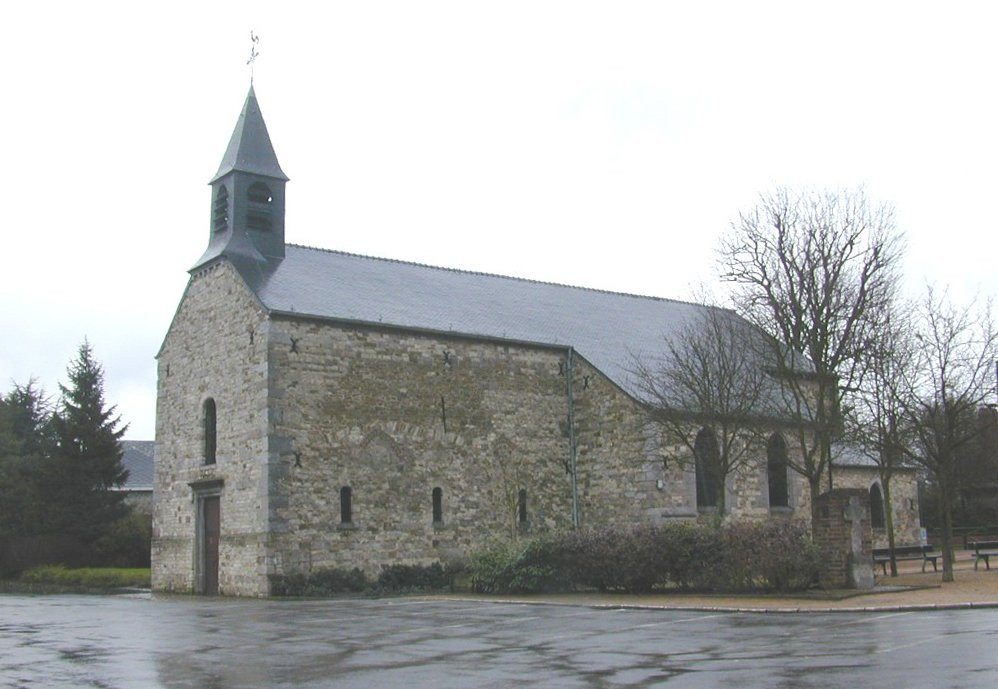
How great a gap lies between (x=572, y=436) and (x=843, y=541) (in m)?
12.4

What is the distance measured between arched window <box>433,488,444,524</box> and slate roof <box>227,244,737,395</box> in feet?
14.5

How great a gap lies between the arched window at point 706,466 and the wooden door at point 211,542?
41.9 ft

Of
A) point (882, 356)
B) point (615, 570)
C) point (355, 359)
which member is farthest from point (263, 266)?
point (882, 356)

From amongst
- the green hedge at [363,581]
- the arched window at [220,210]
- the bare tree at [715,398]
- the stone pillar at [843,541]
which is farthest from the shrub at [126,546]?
the stone pillar at [843,541]

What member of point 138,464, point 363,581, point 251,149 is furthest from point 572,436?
point 138,464

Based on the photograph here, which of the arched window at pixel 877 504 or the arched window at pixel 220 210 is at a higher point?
the arched window at pixel 220 210

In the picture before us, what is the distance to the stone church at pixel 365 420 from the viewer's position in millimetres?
26219

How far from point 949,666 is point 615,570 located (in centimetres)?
1243

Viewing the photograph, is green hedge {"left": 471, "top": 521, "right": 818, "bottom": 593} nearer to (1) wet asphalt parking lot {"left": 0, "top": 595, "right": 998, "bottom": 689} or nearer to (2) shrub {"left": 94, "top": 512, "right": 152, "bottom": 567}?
(1) wet asphalt parking lot {"left": 0, "top": 595, "right": 998, "bottom": 689}

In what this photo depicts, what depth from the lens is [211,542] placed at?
28.1m

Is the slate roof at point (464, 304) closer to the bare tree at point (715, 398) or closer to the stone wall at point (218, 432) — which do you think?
the stone wall at point (218, 432)

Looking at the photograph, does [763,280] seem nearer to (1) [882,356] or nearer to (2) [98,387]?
(1) [882,356]

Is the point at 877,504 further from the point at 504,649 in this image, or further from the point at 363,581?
the point at 504,649

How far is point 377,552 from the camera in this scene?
26.7m
